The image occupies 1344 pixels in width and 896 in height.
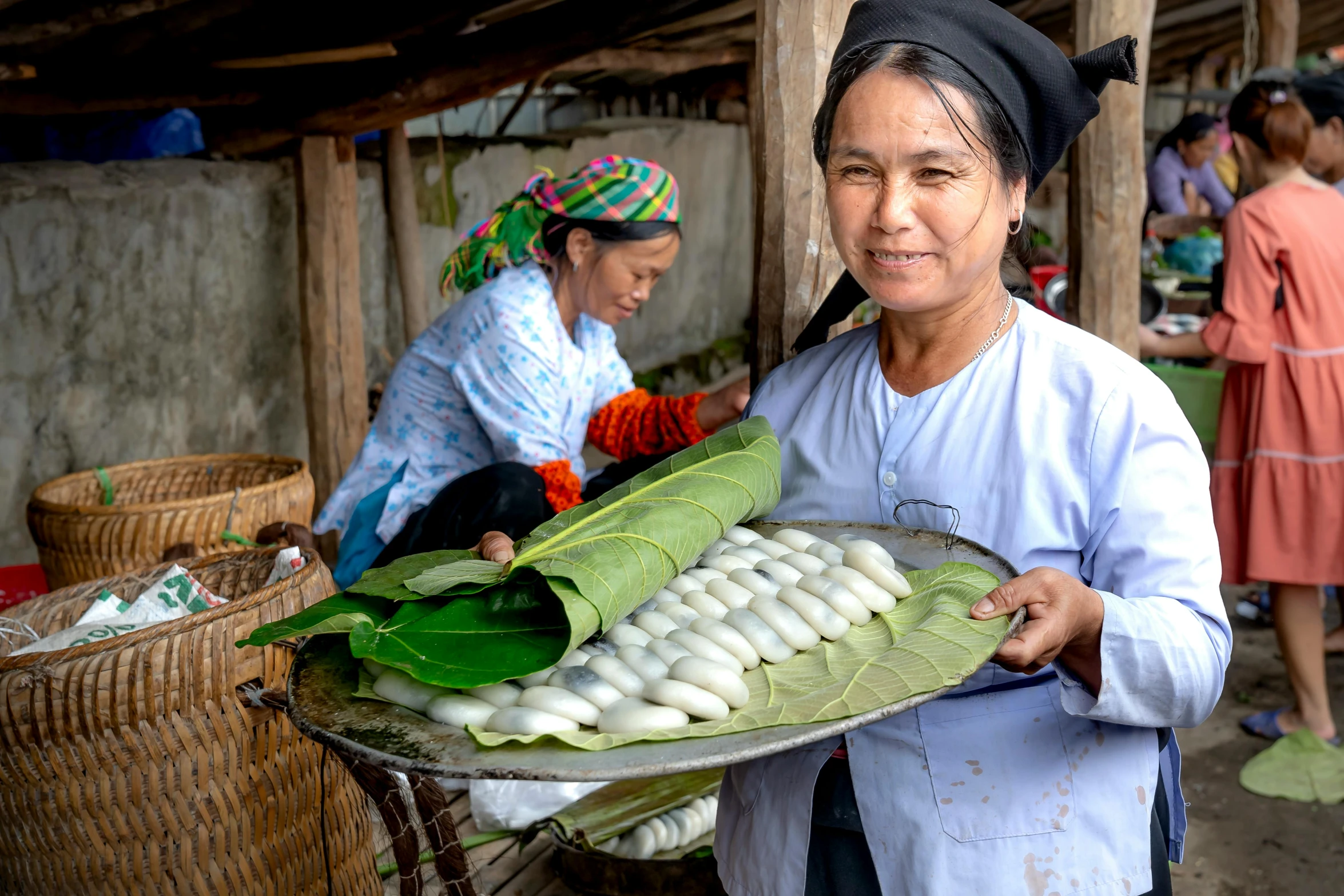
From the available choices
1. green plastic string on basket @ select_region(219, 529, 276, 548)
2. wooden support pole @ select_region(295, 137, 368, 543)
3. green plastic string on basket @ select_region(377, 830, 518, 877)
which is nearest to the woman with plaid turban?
green plastic string on basket @ select_region(219, 529, 276, 548)

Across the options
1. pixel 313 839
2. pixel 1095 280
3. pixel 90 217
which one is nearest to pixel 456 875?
pixel 313 839

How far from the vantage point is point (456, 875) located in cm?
179

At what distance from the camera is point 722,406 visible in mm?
2619

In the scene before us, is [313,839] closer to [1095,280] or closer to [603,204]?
[603,204]

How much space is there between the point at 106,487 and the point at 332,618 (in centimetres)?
236

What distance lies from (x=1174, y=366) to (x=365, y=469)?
3134 mm

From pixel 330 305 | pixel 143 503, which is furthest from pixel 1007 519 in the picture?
pixel 330 305

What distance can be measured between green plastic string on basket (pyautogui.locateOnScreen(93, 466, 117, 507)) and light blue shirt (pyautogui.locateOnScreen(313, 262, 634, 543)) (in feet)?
2.59

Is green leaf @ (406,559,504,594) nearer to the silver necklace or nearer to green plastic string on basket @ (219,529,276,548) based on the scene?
the silver necklace

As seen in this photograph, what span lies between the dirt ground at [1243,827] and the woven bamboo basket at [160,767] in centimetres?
230

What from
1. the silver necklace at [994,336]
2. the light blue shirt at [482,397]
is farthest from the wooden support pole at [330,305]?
the silver necklace at [994,336]

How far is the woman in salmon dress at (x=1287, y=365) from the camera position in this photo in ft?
11.3

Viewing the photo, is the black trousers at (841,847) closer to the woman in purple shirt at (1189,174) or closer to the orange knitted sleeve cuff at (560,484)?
the orange knitted sleeve cuff at (560,484)

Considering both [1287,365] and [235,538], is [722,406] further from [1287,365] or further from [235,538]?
[1287,365]
